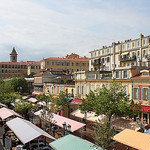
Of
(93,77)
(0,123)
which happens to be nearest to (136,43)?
(93,77)

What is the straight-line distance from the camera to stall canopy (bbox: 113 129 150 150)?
1537 cm

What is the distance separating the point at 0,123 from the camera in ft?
104

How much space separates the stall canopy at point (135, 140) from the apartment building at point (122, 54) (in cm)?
2492

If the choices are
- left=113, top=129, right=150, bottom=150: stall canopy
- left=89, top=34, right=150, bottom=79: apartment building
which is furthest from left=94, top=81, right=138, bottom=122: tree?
left=89, top=34, right=150, bottom=79: apartment building

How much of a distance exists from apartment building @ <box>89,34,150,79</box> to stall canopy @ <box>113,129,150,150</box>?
981 inches

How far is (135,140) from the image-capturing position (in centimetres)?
1642

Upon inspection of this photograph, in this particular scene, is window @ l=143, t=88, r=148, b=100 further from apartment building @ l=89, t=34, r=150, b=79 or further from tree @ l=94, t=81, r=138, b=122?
apartment building @ l=89, t=34, r=150, b=79

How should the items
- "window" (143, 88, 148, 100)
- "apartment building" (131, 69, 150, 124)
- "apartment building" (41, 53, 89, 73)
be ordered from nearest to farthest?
1. "apartment building" (131, 69, 150, 124)
2. "window" (143, 88, 148, 100)
3. "apartment building" (41, 53, 89, 73)

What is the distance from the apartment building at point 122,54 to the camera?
49.7 metres

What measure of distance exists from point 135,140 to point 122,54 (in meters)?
41.4

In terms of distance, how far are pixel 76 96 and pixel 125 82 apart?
12616mm

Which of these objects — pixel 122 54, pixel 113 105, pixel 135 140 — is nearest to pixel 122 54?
pixel 122 54

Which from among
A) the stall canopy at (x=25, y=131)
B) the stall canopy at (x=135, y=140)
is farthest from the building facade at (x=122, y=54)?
the stall canopy at (x=135, y=140)

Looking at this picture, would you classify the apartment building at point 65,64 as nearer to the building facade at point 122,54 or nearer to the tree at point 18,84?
the tree at point 18,84
